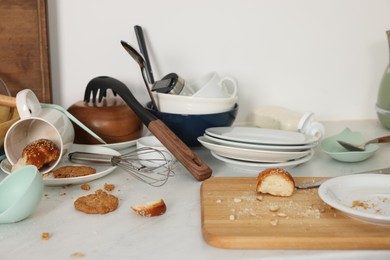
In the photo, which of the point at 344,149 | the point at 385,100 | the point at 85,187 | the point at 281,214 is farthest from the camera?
the point at 385,100

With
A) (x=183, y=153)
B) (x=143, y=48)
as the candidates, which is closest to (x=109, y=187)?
(x=183, y=153)

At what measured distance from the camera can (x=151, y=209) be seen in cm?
78

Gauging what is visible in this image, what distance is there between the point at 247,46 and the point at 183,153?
42 cm

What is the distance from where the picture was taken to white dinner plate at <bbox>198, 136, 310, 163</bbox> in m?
0.95

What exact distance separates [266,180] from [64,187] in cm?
33

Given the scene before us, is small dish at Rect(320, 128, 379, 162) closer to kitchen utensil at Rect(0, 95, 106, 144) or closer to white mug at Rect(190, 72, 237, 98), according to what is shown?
white mug at Rect(190, 72, 237, 98)

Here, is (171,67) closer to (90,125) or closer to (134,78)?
(134,78)

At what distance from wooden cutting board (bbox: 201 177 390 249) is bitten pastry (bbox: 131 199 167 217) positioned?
0.21 ft

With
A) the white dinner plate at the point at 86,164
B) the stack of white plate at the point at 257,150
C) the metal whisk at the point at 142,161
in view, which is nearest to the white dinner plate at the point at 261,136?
the stack of white plate at the point at 257,150

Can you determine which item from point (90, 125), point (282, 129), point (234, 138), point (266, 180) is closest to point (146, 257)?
point (266, 180)

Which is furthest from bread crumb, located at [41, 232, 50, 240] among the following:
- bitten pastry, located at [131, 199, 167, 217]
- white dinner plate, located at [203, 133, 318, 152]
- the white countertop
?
white dinner plate, located at [203, 133, 318, 152]

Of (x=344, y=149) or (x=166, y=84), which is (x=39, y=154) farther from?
(x=344, y=149)

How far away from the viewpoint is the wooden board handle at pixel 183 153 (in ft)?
3.07

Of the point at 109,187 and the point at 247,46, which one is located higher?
the point at 247,46
